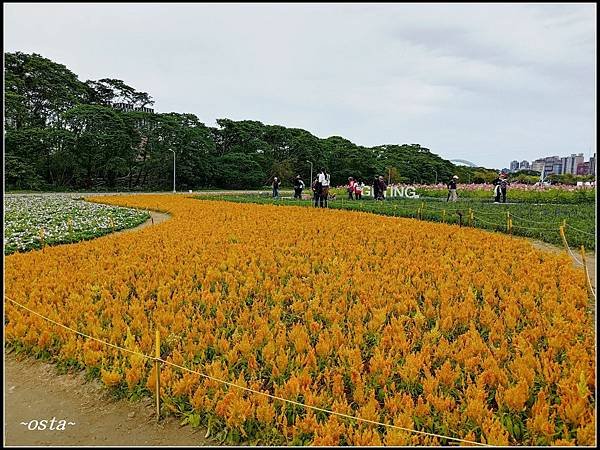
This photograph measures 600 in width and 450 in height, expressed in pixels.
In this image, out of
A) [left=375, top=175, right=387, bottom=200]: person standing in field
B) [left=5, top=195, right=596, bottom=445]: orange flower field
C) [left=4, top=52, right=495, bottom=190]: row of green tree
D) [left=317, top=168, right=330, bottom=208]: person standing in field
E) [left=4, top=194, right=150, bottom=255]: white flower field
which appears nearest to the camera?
[left=5, top=195, right=596, bottom=445]: orange flower field

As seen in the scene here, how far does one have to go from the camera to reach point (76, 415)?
3.51 metres

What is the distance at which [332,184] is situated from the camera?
161ft

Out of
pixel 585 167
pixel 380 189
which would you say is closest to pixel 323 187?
pixel 380 189

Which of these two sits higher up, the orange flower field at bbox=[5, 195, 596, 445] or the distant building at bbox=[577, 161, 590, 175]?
the distant building at bbox=[577, 161, 590, 175]

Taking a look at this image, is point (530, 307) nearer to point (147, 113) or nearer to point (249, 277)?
point (249, 277)

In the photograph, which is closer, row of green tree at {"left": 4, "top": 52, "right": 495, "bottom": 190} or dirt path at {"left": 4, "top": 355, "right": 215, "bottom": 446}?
dirt path at {"left": 4, "top": 355, "right": 215, "bottom": 446}

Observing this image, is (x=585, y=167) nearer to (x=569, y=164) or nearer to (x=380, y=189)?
(x=380, y=189)

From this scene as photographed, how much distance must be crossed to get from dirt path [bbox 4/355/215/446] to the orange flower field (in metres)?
0.14

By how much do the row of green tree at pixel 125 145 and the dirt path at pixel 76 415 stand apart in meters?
32.1

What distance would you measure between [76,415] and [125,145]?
1418 inches

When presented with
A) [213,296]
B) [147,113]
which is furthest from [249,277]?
[147,113]

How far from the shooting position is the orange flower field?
3.14m

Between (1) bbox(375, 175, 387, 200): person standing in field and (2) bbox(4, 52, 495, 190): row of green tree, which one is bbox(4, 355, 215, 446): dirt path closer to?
(1) bbox(375, 175, 387, 200): person standing in field

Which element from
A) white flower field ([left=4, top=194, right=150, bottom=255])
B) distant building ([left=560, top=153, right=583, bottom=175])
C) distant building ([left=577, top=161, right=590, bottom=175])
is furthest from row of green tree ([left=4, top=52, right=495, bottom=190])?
distant building ([left=577, top=161, right=590, bottom=175])
